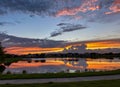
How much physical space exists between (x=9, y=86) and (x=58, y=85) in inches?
125

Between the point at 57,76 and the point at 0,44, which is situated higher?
the point at 0,44

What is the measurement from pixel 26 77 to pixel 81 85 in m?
6.61

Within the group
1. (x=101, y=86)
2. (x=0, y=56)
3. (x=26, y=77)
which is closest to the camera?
(x=101, y=86)

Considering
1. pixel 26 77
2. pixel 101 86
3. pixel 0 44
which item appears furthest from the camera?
pixel 0 44

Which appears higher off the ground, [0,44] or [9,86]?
[0,44]

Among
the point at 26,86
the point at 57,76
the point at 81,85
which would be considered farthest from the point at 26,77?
the point at 81,85

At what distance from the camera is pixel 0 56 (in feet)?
249

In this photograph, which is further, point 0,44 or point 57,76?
point 0,44

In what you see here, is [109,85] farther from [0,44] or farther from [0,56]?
[0,44]

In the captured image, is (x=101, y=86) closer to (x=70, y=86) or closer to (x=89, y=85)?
(x=89, y=85)

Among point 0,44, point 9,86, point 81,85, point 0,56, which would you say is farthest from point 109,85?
point 0,44

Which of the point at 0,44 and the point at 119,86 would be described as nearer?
the point at 119,86

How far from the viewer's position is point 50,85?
16.0 m

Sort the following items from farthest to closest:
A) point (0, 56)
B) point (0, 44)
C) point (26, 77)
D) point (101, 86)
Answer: point (0, 44), point (0, 56), point (26, 77), point (101, 86)
